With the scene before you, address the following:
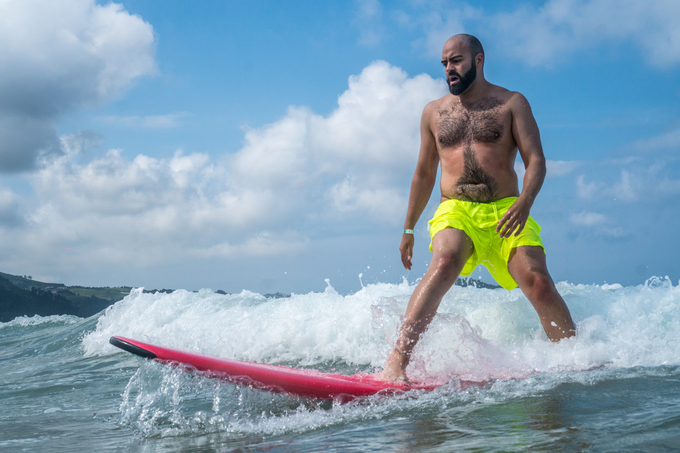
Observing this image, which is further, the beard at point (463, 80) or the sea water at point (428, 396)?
the beard at point (463, 80)

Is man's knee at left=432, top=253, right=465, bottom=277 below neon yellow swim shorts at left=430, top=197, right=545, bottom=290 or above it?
below

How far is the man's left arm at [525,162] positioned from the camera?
9.43 ft

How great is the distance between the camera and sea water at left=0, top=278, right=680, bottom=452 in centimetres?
206

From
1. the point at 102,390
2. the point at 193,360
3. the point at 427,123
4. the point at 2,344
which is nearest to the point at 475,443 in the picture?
the point at 193,360

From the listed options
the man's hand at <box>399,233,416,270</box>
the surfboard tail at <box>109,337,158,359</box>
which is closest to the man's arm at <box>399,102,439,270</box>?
the man's hand at <box>399,233,416,270</box>

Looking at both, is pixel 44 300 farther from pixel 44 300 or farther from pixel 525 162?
pixel 525 162

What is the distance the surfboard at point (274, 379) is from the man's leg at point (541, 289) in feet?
2.87

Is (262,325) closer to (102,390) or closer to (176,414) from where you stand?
(102,390)

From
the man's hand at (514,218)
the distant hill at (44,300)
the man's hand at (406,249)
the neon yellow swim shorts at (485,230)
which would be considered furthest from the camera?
the distant hill at (44,300)

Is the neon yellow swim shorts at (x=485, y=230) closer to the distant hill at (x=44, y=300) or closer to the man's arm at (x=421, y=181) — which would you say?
the man's arm at (x=421, y=181)

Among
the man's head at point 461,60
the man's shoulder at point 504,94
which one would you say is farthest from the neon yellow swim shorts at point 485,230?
the man's head at point 461,60

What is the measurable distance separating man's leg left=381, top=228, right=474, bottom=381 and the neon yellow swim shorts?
18 cm

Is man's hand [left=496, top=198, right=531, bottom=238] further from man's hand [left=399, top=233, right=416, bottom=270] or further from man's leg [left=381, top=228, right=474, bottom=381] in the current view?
man's hand [left=399, top=233, right=416, bottom=270]

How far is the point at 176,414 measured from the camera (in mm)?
2889
